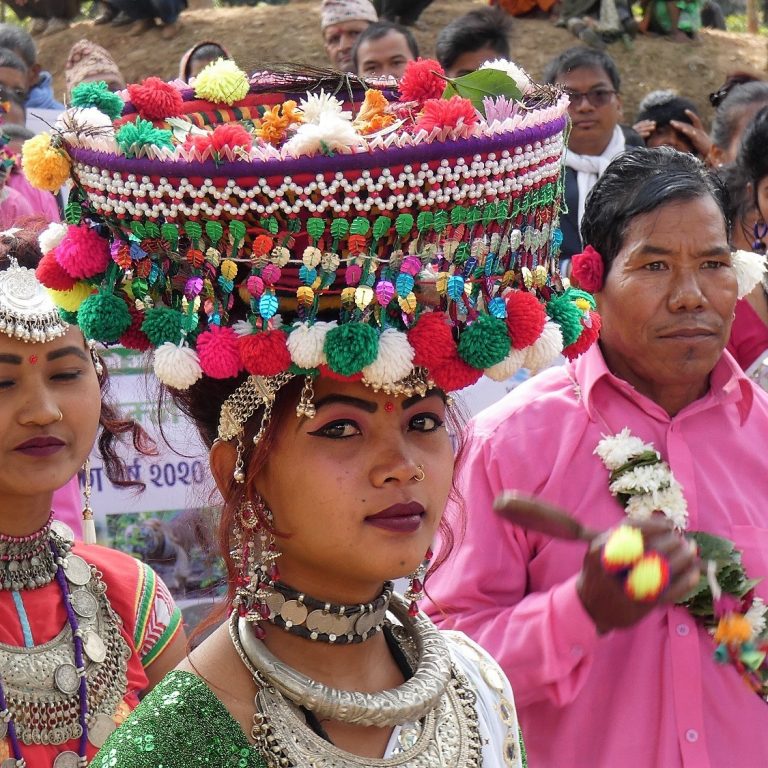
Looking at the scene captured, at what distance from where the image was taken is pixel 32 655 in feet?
9.04

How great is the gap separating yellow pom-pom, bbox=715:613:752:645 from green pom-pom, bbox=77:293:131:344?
134 cm

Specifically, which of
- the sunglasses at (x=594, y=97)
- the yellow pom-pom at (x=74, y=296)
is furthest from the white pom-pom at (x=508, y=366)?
the sunglasses at (x=594, y=97)

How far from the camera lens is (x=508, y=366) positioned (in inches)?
80.0

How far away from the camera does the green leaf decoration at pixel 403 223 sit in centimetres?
191

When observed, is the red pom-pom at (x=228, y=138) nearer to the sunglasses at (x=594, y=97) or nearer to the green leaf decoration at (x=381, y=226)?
the green leaf decoration at (x=381, y=226)

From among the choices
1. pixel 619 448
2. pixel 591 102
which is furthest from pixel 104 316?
pixel 591 102

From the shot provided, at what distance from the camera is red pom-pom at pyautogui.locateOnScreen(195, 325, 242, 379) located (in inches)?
75.3

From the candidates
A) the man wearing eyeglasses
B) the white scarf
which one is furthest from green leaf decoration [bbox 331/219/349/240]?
the man wearing eyeglasses

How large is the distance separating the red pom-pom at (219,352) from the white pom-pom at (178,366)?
13 millimetres

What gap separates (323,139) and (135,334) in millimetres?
481

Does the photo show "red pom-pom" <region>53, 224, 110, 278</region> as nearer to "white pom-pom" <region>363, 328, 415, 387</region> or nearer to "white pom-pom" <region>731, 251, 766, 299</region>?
"white pom-pom" <region>363, 328, 415, 387</region>

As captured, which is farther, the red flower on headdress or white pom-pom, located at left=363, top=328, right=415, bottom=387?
the red flower on headdress

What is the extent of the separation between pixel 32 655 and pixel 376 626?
0.98 m

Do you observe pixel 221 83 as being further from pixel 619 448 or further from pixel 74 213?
pixel 619 448
